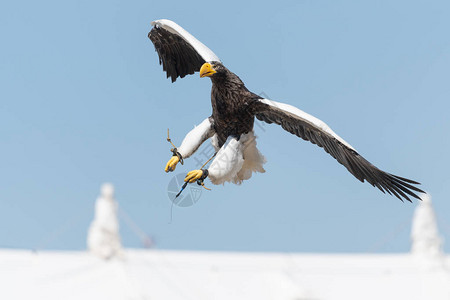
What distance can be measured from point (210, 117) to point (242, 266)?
19.2 metres

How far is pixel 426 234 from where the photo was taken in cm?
2942

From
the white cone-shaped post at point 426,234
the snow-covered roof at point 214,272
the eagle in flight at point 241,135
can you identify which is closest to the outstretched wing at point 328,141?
the eagle in flight at point 241,135

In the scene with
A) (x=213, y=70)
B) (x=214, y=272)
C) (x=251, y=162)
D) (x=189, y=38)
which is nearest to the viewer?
(x=213, y=70)

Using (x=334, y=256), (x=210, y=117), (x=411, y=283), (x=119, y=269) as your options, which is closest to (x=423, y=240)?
(x=411, y=283)

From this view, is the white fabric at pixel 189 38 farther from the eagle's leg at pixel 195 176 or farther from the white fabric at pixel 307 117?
the eagle's leg at pixel 195 176

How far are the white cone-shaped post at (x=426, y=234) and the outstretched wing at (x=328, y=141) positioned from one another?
18893mm

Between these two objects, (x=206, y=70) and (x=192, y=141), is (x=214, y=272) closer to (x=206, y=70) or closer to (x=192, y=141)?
(x=192, y=141)

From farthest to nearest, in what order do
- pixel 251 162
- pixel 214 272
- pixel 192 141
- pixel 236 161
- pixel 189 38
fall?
pixel 214 272 < pixel 189 38 < pixel 251 162 < pixel 192 141 < pixel 236 161

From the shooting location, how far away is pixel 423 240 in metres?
29.6

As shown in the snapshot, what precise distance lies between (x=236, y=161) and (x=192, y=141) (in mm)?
474

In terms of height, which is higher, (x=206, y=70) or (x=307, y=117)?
(x=206, y=70)

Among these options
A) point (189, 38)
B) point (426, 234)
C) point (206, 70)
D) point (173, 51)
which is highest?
point (426, 234)

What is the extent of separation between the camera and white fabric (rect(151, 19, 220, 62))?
31.9ft

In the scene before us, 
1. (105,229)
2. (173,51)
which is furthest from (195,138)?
(105,229)
